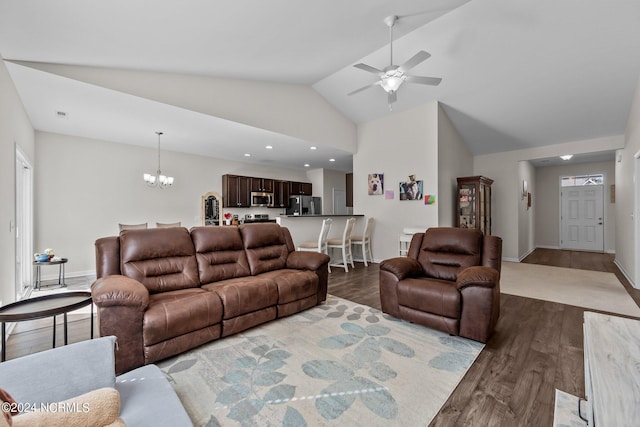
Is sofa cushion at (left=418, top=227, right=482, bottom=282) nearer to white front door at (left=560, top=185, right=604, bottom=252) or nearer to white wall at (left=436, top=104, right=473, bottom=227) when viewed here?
white wall at (left=436, top=104, right=473, bottom=227)

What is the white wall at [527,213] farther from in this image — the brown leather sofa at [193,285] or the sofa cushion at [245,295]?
the sofa cushion at [245,295]

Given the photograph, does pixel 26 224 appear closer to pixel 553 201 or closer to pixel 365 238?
pixel 365 238

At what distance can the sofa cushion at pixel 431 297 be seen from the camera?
2445 millimetres

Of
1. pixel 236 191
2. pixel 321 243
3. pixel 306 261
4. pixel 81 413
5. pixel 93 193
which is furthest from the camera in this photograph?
pixel 236 191

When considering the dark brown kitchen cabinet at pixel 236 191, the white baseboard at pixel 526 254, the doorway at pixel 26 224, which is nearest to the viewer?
the doorway at pixel 26 224

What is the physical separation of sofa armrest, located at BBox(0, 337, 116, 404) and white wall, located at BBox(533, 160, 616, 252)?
34.7 ft

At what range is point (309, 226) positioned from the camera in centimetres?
566

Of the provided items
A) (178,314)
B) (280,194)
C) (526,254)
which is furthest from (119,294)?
(526,254)

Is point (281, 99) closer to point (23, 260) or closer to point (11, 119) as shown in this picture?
point (11, 119)

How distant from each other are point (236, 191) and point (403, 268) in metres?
5.66

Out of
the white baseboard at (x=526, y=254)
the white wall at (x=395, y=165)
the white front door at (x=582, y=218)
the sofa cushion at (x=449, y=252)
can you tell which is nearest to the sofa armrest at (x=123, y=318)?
the sofa cushion at (x=449, y=252)

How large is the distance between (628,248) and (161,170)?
9.23 metres

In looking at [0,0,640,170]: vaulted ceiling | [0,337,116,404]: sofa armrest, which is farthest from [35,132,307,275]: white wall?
[0,337,116,404]: sofa armrest

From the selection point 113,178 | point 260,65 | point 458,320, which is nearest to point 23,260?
point 113,178
